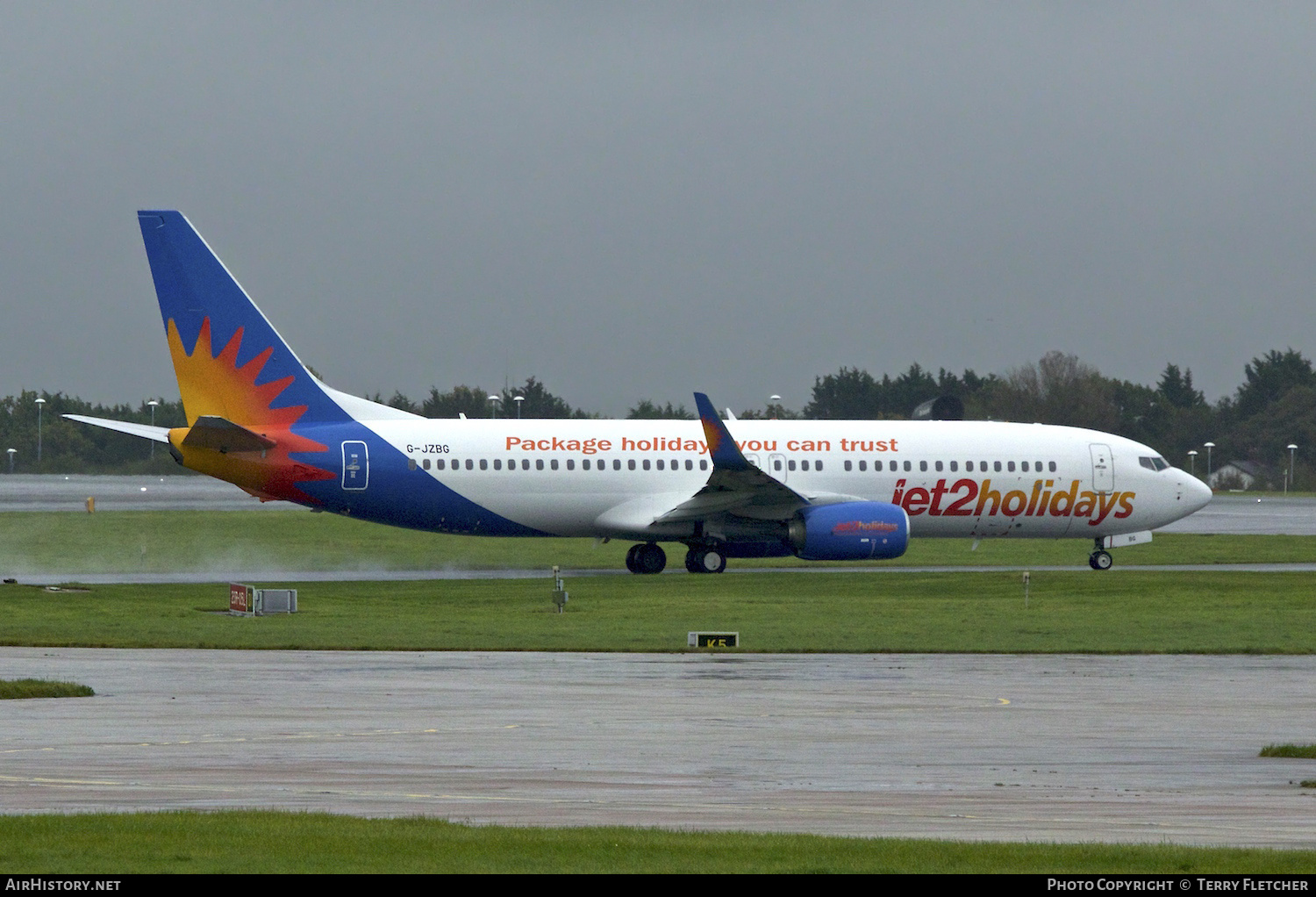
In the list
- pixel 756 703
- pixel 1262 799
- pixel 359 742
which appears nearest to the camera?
pixel 1262 799

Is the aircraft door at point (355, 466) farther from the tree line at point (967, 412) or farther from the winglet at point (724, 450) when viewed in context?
the tree line at point (967, 412)

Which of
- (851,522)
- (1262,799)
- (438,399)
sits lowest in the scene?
(1262,799)

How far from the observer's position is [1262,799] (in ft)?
42.1

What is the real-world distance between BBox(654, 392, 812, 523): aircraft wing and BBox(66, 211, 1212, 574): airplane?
2.0 inches

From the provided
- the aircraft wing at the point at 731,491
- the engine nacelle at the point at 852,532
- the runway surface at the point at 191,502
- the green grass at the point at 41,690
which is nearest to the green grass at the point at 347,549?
the aircraft wing at the point at 731,491

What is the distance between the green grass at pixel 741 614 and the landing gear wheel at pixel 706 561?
1390 mm

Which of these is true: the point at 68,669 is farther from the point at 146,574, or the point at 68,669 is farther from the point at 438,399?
the point at 438,399

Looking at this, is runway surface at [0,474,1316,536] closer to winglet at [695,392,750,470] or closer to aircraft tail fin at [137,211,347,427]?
winglet at [695,392,750,470]

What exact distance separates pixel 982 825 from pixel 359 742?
6.29 metres

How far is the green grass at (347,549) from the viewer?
150 ft

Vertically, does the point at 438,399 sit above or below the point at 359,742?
above

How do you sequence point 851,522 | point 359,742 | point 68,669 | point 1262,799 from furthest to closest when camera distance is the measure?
1. point 851,522
2. point 68,669
3. point 359,742
4. point 1262,799
